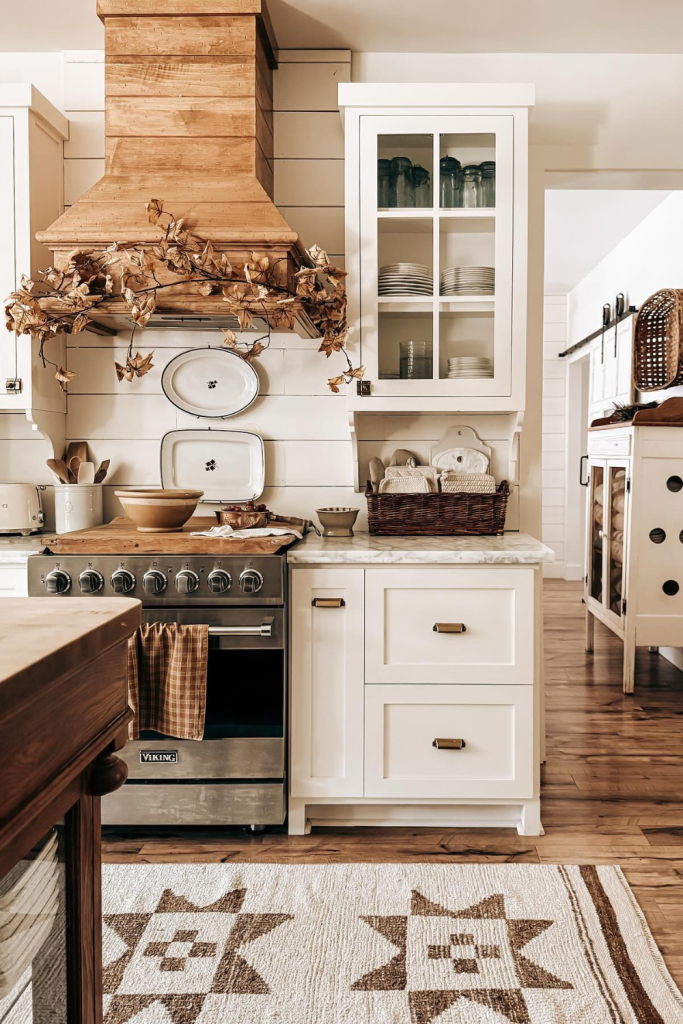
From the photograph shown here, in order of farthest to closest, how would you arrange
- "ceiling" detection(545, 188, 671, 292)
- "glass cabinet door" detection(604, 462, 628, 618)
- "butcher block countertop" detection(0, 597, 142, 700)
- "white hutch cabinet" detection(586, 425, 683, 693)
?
1. "ceiling" detection(545, 188, 671, 292)
2. "glass cabinet door" detection(604, 462, 628, 618)
3. "white hutch cabinet" detection(586, 425, 683, 693)
4. "butcher block countertop" detection(0, 597, 142, 700)

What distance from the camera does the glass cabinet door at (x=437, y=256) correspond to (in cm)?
258

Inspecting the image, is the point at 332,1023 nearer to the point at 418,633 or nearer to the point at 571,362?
the point at 418,633

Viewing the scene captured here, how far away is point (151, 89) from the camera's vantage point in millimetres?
2500

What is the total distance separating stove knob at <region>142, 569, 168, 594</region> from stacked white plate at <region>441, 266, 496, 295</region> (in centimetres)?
131

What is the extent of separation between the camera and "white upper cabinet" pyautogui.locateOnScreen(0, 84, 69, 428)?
8.47 ft

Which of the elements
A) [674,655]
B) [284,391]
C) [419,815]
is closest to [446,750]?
[419,815]

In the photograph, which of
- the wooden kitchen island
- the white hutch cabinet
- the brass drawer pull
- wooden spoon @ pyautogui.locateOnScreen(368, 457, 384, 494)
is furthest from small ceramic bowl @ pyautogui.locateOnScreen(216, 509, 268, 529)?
the white hutch cabinet

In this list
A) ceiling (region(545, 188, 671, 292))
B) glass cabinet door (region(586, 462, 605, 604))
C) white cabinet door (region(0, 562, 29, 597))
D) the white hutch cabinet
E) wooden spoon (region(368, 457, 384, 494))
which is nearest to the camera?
white cabinet door (region(0, 562, 29, 597))

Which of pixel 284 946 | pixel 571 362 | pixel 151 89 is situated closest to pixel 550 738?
pixel 284 946

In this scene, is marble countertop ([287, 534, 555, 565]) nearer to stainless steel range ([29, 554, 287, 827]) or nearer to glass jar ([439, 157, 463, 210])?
stainless steel range ([29, 554, 287, 827])

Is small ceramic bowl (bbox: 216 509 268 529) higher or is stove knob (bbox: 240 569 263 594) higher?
small ceramic bowl (bbox: 216 509 268 529)

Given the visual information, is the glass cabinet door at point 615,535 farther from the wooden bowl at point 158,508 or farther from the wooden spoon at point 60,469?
the wooden spoon at point 60,469

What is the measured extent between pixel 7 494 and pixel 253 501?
853mm

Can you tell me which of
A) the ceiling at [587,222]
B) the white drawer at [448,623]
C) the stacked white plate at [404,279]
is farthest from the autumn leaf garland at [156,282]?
the ceiling at [587,222]
